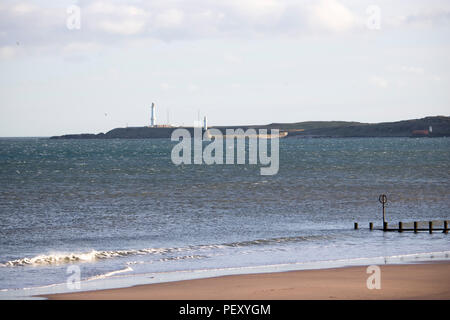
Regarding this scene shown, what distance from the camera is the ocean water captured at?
28.2 meters

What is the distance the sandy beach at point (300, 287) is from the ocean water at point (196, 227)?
167 centimetres

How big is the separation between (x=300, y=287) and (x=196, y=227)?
1940 cm

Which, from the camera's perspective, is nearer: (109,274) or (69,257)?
(109,274)

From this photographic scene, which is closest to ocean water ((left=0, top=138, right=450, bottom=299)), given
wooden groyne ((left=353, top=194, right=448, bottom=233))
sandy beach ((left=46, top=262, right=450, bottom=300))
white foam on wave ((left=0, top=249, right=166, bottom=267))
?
white foam on wave ((left=0, top=249, right=166, bottom=267))

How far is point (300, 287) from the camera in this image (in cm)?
2286

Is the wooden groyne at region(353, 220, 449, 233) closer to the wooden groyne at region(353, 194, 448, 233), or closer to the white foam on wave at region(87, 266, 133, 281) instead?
the wooden groyne at region(353, 194, 448, 233)

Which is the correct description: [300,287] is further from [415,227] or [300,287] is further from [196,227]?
[196,227]

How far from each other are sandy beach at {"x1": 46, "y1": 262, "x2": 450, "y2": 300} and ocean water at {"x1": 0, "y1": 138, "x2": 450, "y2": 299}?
167cm

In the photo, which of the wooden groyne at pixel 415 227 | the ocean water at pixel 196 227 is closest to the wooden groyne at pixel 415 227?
the wooden groyne at pixel 415 227

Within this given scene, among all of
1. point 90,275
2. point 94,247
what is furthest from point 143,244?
point 90,275

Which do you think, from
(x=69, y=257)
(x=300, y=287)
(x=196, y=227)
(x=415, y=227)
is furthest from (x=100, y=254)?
(x=415, y=227)

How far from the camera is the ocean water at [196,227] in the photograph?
2820 cm
